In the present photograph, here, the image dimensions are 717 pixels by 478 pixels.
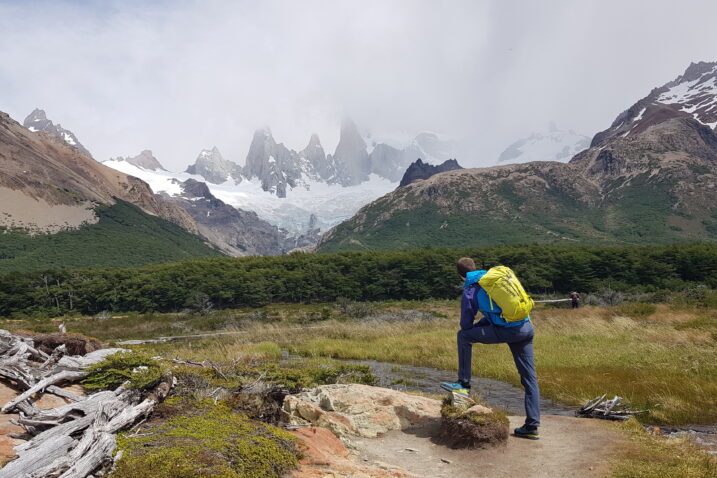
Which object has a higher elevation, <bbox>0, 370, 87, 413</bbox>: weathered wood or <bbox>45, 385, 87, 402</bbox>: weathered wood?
<bbox>0, 370, 87, 413</bbox>: weathered wood

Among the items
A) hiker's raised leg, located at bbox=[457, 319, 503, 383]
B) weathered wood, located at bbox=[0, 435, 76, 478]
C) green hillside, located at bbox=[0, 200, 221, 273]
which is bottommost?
weathered wood, located at bbox=[0, 435, 76, 478]

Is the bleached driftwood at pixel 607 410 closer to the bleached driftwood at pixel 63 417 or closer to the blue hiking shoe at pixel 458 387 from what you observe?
the blue hiking shoe at pixel 458 387

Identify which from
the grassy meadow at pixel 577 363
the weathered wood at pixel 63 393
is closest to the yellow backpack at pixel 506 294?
the grassy meadow at pixel 577 363

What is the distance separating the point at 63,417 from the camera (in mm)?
6484

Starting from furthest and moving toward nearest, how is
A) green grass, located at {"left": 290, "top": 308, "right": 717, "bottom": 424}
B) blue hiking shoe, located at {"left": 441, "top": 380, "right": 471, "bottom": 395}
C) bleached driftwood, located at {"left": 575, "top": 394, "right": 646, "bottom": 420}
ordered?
green grass, located at {"left": 290, "top": 308, "right": 717, "bottom": 424}, bleached driftwood, located at {"left": 575, "top": 394, "right": 646, "bottom": 420}, blue hiking shoe, located at {"left": 441, "top": 380, "right": 471, "bottom": 395}

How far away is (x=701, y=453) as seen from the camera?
698 cm

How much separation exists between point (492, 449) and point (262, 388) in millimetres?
4775

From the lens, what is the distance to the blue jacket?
26.8 feet

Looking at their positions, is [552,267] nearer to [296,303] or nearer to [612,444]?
[296,303]

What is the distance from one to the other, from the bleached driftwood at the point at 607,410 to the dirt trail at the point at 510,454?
91 centimetres

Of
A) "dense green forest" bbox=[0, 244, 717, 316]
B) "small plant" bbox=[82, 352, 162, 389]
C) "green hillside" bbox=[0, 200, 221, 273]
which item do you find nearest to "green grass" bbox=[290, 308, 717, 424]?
"small plant" bbox=[82, 352, 162, 389]

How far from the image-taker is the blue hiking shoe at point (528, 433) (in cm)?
830

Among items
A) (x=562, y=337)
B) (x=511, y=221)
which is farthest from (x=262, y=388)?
(x=511, y=221)

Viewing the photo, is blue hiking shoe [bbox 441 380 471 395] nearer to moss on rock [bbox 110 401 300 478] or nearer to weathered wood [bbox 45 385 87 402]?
moss on rock [bbox 110 401 300 478]
